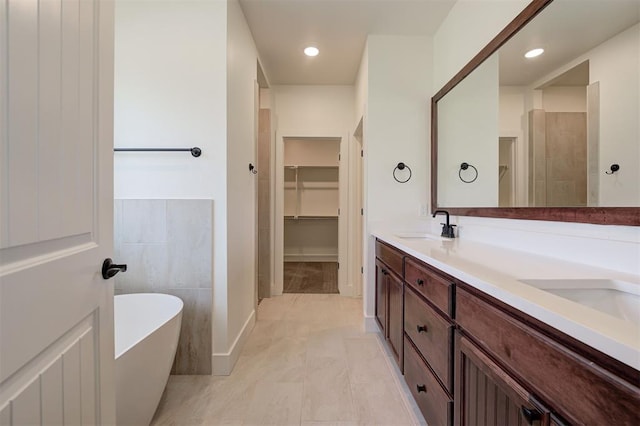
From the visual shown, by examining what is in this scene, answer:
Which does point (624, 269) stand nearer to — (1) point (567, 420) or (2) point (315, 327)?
(1) point (567, 420)

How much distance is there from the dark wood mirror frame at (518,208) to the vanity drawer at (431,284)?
0.57 metres

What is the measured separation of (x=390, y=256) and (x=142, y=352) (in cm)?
147

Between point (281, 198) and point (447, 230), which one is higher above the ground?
point (281, 198)

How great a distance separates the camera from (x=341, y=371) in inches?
75.4

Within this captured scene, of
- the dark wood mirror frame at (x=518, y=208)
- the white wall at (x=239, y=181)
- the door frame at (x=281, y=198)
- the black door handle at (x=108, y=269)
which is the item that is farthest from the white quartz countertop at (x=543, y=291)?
the door frame at (x=281, y=198)

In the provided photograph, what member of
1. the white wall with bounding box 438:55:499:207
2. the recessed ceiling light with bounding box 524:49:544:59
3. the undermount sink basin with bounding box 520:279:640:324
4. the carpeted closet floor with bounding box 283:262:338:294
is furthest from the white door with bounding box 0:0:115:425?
the carpeted closet floor with bounding box 283:262:338:294

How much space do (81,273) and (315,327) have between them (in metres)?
2.14

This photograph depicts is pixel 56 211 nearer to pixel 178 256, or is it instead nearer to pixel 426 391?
pixel 178 256

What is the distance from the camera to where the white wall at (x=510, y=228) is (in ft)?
3.27

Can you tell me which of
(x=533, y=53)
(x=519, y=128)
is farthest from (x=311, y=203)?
(x=533, y=53)

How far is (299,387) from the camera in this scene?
1.75 meters

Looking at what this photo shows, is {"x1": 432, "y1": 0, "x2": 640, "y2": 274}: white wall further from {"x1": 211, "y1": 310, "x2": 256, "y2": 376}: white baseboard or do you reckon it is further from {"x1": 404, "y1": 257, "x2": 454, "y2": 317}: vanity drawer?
{"x1": 211, "y1": 310, "x2": 256, "y2": 376}: white baseboard

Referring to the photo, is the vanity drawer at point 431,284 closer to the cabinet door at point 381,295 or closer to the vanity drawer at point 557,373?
the vanity drawer at point 557,373

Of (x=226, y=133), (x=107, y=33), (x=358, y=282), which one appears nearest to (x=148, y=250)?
(x=226, y=133)
